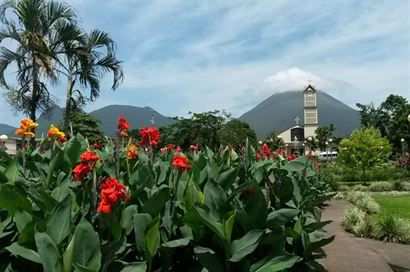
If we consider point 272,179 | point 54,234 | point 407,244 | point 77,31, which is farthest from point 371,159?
point 54,234

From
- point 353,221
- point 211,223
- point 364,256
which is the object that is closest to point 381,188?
point 353,221

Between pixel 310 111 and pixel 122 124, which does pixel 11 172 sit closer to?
pixel 122 124

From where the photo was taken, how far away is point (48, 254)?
202cm

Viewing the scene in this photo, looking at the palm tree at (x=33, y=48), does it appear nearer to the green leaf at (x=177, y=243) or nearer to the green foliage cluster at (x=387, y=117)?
the green leaf at (x=177, y=243)

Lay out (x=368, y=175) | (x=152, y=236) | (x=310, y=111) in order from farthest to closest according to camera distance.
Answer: (x=310, y=111)
(x=368, y=175)
(x=152, y=236)

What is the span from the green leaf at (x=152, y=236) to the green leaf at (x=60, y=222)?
14.5 inches

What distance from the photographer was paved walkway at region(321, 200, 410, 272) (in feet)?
15.3

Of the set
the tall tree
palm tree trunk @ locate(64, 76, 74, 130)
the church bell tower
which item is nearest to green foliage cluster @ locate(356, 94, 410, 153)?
the tall tree

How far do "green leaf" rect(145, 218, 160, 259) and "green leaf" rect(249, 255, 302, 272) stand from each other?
0.51 metres

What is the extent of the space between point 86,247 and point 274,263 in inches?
37.3

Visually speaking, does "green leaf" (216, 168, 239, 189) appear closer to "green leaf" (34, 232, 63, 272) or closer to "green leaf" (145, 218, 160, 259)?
"green leaf" (145, 218, 160, 259)

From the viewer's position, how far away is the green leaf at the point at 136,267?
220 cm

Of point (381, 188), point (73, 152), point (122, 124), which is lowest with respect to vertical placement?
point (381, 188)

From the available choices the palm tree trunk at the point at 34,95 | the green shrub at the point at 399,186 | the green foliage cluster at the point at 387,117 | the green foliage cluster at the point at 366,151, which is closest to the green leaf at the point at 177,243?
the palm tree trunk at the point at 34,95
